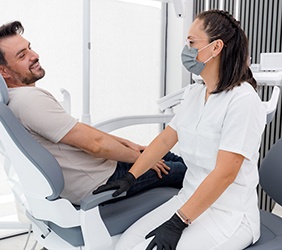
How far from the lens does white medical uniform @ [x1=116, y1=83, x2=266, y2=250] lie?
1.13m

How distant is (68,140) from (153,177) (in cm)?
42

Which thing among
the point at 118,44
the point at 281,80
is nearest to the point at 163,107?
the point at 281,80

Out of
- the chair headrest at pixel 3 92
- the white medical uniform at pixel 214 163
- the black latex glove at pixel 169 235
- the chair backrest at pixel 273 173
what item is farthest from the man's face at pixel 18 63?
the chair backrest at pixel 273 173

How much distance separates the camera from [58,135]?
1290mm

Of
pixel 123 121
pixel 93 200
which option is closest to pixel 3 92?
pixel 93 200

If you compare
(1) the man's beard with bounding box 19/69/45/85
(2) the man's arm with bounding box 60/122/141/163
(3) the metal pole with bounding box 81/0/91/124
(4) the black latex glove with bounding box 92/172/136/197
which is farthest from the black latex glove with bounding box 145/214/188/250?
(3) the metal pole with bounding box 81/0/91/124

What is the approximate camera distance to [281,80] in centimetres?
190

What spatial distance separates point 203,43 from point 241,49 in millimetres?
133

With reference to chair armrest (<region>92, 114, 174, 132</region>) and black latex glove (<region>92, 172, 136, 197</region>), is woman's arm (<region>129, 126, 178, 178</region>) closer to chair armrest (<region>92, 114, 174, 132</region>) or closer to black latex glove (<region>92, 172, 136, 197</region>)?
black latex glove (<region>92, 172, 136, 197</region>)

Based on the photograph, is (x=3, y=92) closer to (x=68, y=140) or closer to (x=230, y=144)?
(x=68, y=140)

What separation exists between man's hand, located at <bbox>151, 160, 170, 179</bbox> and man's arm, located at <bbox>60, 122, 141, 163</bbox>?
0.10 m

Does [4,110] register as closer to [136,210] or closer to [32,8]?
[136,210]

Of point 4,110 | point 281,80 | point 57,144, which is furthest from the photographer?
point 281,80

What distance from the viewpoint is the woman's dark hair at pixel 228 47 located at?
4.04ft
